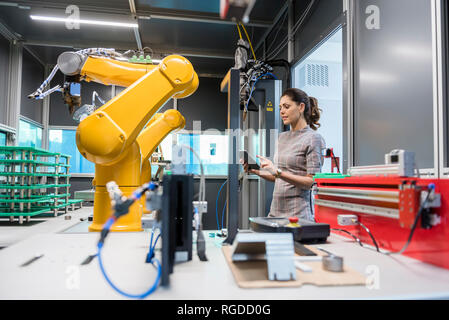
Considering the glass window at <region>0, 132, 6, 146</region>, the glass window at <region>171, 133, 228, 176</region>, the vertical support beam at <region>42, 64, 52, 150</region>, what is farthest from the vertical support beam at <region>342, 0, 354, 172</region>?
the vertical support beam at <region>42, 64, 52, 150</region>

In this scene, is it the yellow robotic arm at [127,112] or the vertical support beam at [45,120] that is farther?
the vertical support beam at [45,120]

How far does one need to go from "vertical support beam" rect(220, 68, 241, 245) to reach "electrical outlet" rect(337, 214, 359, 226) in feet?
1.33

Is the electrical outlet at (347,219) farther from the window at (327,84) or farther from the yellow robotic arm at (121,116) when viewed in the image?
the window at (327,84)

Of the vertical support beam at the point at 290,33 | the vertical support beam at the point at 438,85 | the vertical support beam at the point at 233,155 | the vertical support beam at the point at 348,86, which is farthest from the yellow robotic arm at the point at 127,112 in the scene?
the vertical support beam at the point at 290,33

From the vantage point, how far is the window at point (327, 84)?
2463 millimetres

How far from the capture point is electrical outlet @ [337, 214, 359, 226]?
993 millimetres

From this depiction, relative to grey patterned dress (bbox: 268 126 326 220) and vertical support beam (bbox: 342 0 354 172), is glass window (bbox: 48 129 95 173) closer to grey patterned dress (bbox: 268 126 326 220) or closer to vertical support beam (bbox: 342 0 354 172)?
grey patterned dress (bbox: 268 126 326 220)

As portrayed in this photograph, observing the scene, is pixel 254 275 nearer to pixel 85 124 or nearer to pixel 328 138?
pixel 85 124

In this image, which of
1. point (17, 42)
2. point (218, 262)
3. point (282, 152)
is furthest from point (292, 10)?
point (17, 42)

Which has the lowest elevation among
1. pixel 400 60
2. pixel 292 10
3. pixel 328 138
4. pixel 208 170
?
pixel 208 170

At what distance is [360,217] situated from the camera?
1009 mm

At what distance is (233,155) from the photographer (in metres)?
0.88

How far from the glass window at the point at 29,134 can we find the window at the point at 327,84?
150 inches
